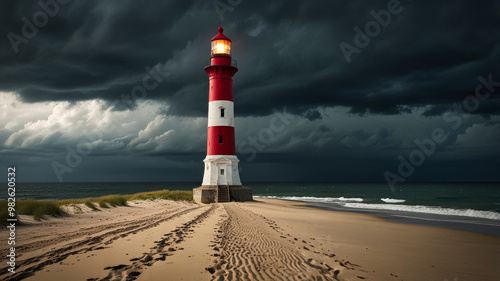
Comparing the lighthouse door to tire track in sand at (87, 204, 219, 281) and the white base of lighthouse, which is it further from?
tire track in sand at (87, 204, 219, 281)

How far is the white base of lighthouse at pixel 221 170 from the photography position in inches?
1131

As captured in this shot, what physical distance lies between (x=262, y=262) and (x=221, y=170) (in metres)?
22.2

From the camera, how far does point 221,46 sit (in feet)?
98.2

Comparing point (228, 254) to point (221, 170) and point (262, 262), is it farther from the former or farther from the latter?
point (221, 170)

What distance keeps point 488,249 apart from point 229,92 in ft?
75.1

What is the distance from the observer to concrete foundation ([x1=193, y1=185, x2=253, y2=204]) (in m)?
28.2

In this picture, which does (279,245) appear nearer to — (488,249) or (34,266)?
(34,266)

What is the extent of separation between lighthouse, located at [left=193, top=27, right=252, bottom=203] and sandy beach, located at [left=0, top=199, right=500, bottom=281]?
16427mm

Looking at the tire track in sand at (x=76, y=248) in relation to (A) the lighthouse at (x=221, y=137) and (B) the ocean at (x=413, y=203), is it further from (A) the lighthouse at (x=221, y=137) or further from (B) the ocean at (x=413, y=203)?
(A) the lighthouse at (x=221, y=137)

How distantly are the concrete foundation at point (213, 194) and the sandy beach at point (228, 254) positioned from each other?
16.0 meters

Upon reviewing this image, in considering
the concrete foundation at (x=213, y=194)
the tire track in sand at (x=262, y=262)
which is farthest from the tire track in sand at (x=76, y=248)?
the concrete foundation at (x=213, y=194)

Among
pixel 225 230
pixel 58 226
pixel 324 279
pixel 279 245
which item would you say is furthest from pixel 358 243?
pixel 58 226

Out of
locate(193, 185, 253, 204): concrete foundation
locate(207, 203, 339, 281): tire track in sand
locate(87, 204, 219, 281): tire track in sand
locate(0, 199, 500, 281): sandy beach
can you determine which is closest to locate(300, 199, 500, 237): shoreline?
locate(0, 199, 500, 281): sandy beach

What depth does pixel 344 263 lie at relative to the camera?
7426mm
